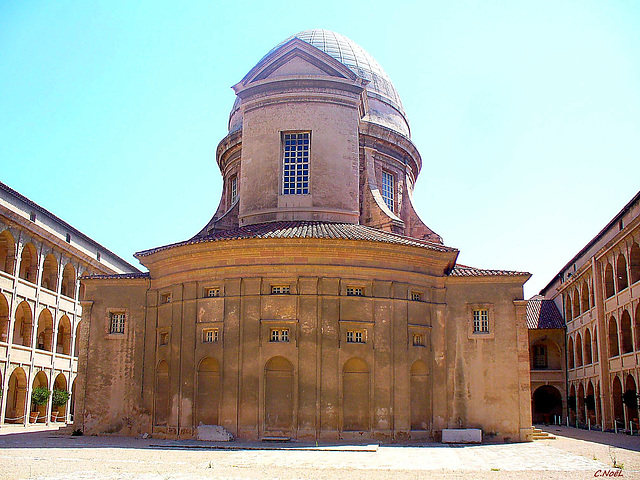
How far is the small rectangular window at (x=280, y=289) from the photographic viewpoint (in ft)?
97.4

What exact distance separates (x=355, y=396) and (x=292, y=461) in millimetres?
7547

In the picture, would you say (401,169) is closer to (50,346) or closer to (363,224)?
(363,224)

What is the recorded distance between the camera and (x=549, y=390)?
195 feet

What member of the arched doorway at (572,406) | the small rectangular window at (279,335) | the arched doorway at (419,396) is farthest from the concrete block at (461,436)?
the arched doorway at (572,406)

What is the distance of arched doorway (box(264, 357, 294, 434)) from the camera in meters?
28.5

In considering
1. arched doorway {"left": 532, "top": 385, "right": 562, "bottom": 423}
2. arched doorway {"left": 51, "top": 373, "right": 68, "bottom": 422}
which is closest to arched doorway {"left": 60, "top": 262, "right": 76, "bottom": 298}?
arched doorway {"left": 51, "top": 373, "right": 68, "bottom": 422}

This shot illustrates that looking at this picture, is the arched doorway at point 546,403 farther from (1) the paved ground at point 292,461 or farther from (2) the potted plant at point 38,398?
(2) the potted plant at point 38,398

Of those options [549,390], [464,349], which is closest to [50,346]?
[464,349]

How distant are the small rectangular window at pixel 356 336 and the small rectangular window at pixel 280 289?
3.04 meters

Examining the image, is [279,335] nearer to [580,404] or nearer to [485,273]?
[485,273]

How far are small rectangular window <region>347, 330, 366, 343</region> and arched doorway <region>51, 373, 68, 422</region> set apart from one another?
2704 cm

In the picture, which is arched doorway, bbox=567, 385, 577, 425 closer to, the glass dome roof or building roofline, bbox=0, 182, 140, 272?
the glass dome roof

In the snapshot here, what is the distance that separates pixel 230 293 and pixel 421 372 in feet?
28.6

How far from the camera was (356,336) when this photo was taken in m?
29.6
